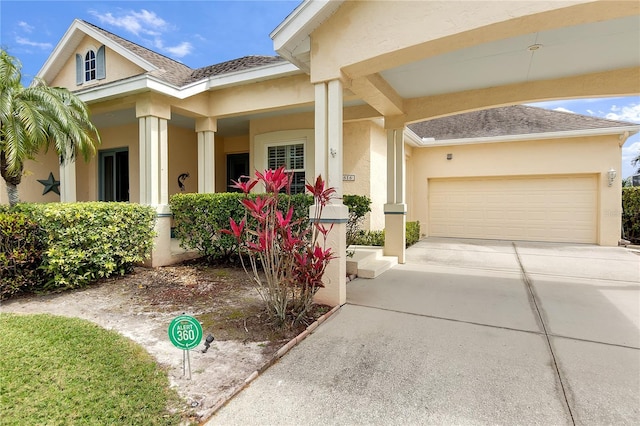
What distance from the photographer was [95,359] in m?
3.04

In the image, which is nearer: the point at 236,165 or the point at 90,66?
the point at 90,66

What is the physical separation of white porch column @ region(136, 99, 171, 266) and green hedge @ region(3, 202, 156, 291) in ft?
2.08

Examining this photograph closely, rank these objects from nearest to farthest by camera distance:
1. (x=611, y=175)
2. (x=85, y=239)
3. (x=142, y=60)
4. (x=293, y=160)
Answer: (x=85, y=239) < (x=142, y=60) < (x=293, y=160) < (x=611, y=175)

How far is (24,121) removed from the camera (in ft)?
18.2

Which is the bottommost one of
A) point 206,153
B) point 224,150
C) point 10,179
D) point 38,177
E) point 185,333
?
point 185,333

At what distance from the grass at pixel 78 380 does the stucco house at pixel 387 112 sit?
2622 millimetres

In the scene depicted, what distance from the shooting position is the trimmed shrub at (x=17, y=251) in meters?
4.88

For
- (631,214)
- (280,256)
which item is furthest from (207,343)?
(631,214)

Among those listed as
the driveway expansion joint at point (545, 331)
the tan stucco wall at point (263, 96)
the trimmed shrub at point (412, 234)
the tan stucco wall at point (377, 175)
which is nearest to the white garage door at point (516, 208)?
the trimmed shrub at point (412, 234)

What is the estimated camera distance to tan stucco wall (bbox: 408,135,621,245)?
414 inches

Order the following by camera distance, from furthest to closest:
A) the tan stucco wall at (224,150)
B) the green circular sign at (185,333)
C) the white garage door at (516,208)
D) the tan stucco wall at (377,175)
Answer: the tan stucco wall at (224,150) < the white garage door at (516,208) < the tan stucco wall at (377,175) < the green circular sign at (185,333)

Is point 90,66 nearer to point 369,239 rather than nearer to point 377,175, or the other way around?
point 377,175

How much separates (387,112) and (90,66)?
828 centimetres

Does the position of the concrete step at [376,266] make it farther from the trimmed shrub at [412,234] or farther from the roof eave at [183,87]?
the roof eave at [183,87]
